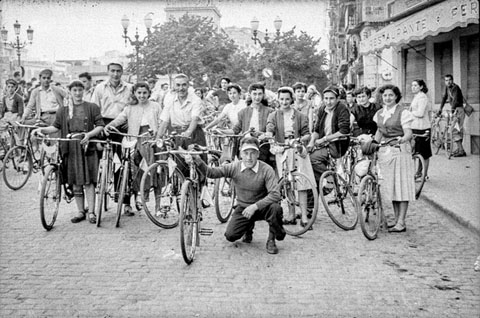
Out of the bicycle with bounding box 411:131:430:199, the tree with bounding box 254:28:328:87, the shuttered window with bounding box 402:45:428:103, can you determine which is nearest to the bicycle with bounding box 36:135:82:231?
the bicycle with bounding box 411:131:430:199

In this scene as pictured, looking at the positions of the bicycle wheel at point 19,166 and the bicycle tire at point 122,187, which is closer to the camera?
the bicycle tire at point 122,187

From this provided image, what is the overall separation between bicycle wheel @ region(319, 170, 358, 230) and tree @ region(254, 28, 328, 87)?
26.0m

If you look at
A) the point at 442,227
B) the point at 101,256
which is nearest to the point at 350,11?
the point at 442,227

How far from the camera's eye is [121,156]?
25.9 feet

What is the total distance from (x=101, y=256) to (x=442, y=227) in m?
4.40

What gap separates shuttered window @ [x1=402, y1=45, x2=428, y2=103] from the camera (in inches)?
710

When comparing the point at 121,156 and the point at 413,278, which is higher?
the point at 121,156

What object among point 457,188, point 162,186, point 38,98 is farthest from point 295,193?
point 38,98

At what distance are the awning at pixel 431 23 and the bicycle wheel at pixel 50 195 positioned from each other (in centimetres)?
804

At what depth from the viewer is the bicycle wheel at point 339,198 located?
24.4 feet

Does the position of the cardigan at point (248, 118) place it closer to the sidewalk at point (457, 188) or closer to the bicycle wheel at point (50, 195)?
the bicycle wheel at point (50, 195)

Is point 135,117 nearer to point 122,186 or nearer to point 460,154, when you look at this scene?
point 122,186

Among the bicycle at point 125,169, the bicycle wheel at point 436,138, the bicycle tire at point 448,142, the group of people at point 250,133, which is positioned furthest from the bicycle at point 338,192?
the bicycle wheel at point 436,138

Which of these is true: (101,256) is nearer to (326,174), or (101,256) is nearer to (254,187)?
(254,187)
